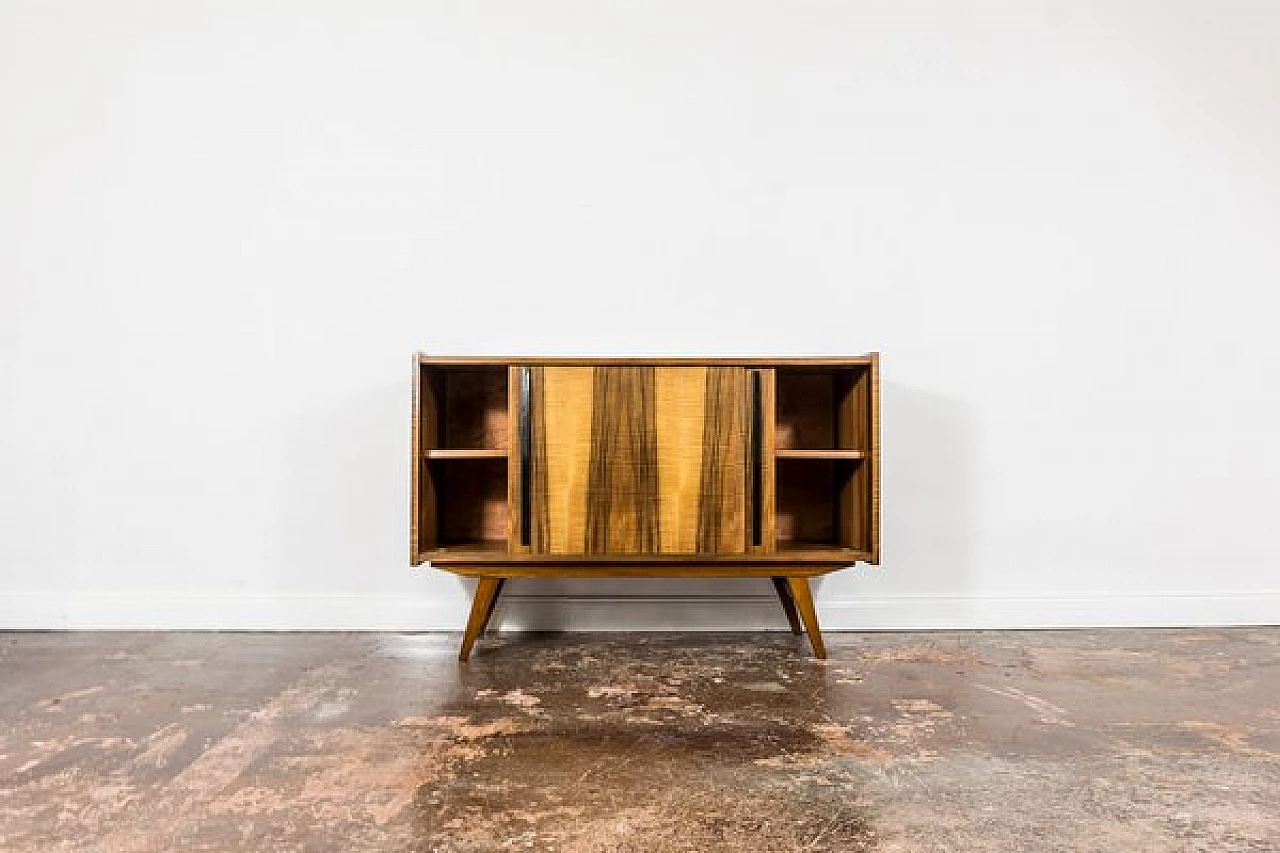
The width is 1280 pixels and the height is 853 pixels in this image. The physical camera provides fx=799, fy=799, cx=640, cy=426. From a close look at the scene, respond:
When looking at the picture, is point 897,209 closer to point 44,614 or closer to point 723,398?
point 723,398

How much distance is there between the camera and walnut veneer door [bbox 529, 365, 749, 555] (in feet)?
7.24

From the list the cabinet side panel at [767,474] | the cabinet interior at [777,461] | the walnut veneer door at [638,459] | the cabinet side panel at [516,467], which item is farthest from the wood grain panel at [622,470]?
the cabinet interior at [777,461]

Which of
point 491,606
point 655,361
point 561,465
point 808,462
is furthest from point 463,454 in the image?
point 808,462

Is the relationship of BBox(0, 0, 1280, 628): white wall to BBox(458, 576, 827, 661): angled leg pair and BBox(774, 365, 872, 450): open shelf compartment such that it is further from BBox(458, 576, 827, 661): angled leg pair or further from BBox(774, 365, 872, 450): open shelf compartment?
BBox(458, 576, 827, 661): angled leg pair

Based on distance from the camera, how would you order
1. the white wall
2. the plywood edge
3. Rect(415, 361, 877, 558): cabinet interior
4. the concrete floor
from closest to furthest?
the concrete floor → the plywood edge → Rect(415, 361, 877, 558): cabinet interior → the white wall

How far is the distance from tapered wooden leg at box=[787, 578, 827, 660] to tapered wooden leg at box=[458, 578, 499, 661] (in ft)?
2.77

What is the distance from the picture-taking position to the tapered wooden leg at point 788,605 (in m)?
2.52

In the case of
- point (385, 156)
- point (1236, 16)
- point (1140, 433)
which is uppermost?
point (1236, 16)

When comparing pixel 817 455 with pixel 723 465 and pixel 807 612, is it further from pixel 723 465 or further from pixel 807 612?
pixel 807 612

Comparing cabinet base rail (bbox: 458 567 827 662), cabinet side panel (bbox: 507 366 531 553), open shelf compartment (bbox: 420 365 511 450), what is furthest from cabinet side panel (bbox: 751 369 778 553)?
open shelf compartment (bbox: 420 365 511 450)

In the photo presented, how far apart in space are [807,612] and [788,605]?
0.97 ft

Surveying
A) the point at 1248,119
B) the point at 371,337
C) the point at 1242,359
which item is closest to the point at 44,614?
the point at 371,337

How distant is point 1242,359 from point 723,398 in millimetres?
1916

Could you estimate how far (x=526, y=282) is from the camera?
2.67 meters
